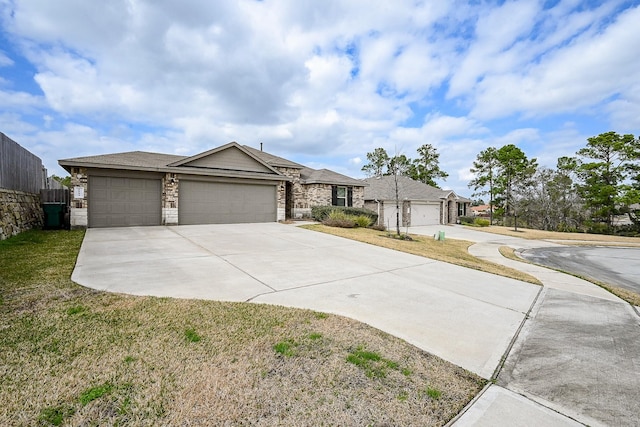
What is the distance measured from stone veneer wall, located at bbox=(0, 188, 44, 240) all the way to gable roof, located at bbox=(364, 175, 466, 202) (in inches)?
801

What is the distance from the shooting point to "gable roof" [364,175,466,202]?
24.8 meters

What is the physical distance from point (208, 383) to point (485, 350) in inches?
121

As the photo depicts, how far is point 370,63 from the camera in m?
14.6

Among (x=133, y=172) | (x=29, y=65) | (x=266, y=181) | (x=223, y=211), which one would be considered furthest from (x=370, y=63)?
(x=29, y=65)

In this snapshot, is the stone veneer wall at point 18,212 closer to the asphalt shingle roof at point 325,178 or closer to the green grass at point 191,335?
the green grass at point 191,335

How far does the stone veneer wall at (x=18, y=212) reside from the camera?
941 centimetres

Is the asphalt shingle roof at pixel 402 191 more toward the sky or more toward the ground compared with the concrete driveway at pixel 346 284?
more toward the sky

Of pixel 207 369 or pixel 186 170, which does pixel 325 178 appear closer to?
pixel 186 170

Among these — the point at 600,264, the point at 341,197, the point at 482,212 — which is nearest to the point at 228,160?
the point at 341,197

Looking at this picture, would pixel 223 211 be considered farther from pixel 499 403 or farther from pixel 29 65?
pixel 499 403

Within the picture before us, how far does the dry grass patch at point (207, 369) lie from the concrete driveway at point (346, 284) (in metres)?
0.52

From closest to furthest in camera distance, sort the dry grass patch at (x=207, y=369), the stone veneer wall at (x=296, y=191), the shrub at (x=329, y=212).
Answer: the dry grass patch at (x=207, y=369) → the shrub at (x=329, y=212) → the stone veneer wall at (x=296, y=191)

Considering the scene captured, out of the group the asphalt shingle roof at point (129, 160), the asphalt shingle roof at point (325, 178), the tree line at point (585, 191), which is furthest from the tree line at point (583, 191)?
the asphalt shingle roof at point (129, 160)

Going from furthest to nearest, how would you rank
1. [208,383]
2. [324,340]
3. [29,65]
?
[29,65] → [324,340] → [208,383]
